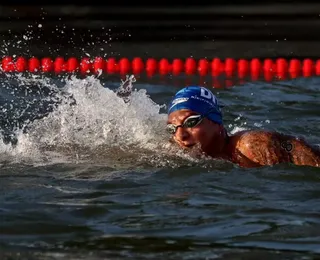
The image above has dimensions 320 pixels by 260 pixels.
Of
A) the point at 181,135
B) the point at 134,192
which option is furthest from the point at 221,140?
the point at 134,192

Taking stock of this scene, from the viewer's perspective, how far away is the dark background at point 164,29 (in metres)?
9.55

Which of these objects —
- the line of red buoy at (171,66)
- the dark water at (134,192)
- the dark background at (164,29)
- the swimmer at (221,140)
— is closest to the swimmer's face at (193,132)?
the swimmer at (221,140)

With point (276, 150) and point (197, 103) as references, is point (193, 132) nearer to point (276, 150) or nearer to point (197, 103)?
point (197, 103)

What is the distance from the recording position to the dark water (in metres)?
3.99

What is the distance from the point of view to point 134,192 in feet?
16.2

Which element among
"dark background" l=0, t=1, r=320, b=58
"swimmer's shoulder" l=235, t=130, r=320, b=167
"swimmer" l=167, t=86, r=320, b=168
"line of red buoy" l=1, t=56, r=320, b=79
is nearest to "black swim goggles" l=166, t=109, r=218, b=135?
"swimmer" l=167, t=86, r=320, b=168

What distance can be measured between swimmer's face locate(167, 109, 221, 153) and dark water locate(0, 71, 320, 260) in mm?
124

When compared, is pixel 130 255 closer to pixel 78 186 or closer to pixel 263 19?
pixel 78 186

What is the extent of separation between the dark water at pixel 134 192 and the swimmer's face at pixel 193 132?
0.12 m

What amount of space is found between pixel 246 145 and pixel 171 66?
4.14 m

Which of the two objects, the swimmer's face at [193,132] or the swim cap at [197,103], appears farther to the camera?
the swim cap at [197,103]

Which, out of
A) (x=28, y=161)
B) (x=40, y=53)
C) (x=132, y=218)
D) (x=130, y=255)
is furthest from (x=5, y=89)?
(x=130, y=255)

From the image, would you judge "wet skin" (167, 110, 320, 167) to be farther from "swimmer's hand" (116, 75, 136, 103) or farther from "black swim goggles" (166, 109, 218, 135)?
"swimmer's hand" (116, 75, 136, 103)

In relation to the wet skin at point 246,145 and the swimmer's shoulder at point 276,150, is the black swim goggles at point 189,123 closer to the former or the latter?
the wet skin at point 246,145
